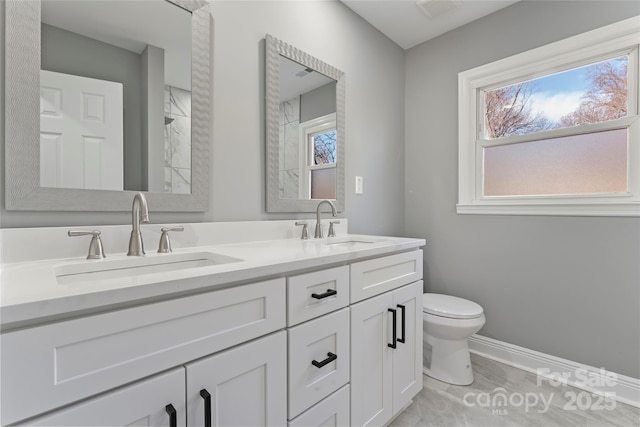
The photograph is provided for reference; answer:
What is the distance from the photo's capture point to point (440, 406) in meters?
1.56

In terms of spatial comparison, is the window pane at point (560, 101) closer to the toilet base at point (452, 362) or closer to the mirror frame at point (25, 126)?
the toilet base at point (452, 362)

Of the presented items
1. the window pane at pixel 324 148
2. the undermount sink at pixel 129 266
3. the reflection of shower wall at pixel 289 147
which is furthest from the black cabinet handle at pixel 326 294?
the window pane at pixel 324 148

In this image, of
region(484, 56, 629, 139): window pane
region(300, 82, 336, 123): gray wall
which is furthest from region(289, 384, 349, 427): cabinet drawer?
region(484, 56, 629, 139): window pane

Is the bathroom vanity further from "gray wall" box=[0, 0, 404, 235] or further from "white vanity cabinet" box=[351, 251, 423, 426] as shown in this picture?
"gray wall" box=[0, 0, 404, 235]

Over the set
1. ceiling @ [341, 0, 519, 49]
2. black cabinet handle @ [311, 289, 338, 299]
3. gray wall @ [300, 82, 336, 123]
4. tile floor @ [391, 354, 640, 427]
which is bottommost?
tile floor @ [391, 354, 640, 427]

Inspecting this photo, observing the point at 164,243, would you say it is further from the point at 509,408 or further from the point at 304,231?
the point at 509,408

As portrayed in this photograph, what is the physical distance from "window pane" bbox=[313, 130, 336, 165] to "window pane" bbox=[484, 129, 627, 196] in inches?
45.7

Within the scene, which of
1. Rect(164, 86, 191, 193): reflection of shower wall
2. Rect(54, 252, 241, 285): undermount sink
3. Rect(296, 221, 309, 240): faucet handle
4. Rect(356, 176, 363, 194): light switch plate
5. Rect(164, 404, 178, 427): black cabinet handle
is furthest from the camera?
Rect(356, 176, 363, 194): light switch plate

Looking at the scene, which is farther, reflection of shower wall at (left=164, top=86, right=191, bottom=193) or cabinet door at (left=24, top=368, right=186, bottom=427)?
reflection of shower wall at (left=164, top=86, right=191, bottom=193)

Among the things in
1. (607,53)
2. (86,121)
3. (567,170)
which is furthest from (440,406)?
(607,53)

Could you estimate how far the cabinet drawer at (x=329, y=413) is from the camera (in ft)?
3.19

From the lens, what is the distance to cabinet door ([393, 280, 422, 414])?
1379 millimetres

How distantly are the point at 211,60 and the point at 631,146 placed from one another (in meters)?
2.23

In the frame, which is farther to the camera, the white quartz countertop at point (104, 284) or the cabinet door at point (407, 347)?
the cabinet door at point (407, 347)
